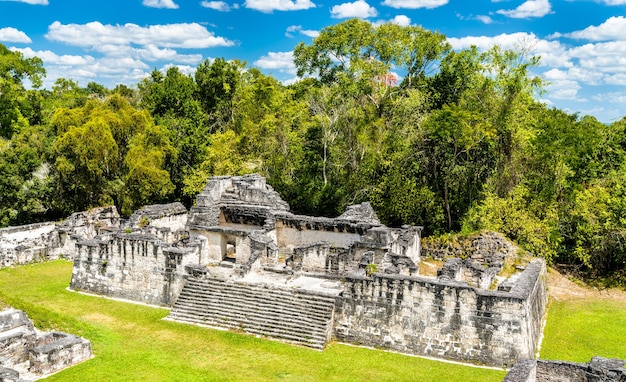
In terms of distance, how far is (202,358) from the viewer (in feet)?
52.7

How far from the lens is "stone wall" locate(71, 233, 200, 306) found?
803 inches

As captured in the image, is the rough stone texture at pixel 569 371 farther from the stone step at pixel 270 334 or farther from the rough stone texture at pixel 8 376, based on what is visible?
the rough stone texture at pixel 8 376

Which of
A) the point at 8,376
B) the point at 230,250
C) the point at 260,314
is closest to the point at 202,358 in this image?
the point at 260,314

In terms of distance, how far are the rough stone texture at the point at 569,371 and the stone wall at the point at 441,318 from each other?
9.02 feet

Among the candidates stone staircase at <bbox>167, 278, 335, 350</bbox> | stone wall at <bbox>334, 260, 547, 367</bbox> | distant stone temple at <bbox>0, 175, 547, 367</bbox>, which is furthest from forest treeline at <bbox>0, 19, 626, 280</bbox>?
stone staircase at <bbox>167, 278, 335, 350</bbox>

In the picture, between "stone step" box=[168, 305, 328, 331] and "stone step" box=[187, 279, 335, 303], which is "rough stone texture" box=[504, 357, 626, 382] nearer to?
"stone step" box=[168, 305, 328, 331]

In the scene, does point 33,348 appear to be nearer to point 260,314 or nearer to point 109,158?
point 260,314

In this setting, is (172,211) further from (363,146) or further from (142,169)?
(363,146)

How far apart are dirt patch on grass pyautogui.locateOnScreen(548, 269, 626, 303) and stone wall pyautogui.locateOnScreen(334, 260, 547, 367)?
17.5 feet

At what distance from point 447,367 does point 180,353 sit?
7817mm

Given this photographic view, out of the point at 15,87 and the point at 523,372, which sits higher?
the point at 15,87

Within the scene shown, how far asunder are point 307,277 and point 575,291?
1164cm

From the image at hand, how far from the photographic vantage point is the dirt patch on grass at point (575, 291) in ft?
73.7

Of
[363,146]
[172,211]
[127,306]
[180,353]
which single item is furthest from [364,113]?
[180,353]
